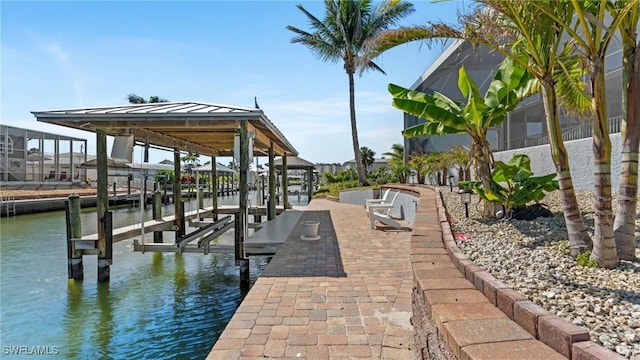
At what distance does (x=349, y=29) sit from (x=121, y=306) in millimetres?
18434

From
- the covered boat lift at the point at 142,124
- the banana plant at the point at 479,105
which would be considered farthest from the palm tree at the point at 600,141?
the covered boat lift at the point at 142,124

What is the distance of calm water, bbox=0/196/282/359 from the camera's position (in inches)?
206

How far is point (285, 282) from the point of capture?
533 centimetres

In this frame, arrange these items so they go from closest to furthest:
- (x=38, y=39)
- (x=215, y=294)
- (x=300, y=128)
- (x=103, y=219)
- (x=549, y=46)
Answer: (x=549, y=46) < (x=215, y=294) < (x=103, y=219) < (x=38, y=39) < (x=300, y=128)

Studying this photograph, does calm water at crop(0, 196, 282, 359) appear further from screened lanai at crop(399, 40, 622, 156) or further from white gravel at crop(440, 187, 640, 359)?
screened lanai at crop(399, 40, 622, 156)

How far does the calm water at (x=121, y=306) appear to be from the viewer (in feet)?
17.2

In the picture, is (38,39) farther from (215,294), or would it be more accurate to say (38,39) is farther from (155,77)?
(215,294)

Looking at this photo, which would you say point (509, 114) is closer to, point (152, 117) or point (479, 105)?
point (479, 105)

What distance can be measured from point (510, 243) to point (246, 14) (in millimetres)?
7576

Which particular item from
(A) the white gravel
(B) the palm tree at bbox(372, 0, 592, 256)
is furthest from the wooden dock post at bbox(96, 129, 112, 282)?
(B) the palm tree at bbox(372, 0, 592, 256)

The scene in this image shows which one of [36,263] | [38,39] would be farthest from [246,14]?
[36,263]

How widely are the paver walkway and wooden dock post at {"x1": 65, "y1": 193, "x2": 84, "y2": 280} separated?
4.51 m

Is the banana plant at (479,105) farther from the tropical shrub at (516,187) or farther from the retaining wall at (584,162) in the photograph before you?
the retaining wall at (584,162)

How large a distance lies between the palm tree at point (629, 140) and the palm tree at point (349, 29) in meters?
17.4
